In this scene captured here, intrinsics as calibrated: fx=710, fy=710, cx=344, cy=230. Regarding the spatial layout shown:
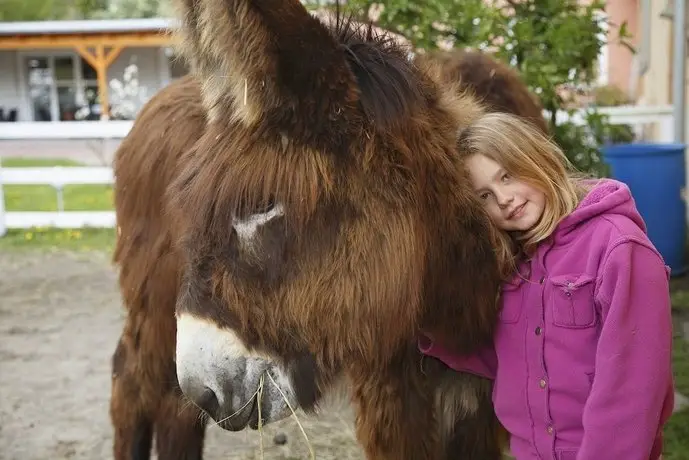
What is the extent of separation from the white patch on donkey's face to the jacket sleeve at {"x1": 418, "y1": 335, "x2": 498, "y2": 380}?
0.70m

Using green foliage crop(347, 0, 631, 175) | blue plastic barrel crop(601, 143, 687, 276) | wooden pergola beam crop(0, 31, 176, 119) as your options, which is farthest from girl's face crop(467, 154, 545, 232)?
wooden pergola beam crop(0, 31, 176, 119)

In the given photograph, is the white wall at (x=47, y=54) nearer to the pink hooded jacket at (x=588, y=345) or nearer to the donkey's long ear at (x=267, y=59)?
the donkey's long ear at (x=267, y=59)

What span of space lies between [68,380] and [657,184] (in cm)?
515

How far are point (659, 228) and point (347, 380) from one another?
192 inches

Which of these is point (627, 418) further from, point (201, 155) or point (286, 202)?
point (201, 155)

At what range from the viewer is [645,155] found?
6.30m

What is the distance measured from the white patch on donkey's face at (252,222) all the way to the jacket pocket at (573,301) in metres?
0.75

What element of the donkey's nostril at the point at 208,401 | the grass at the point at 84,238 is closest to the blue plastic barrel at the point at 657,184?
the grass at the point at 84,238

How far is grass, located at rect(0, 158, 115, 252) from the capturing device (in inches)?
362

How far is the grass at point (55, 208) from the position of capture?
30.2ft

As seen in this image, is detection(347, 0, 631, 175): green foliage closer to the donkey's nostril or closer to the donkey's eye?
the donkey's eye

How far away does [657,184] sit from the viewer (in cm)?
635

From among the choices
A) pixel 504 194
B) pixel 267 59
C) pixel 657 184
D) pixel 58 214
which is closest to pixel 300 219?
pixel 267 59

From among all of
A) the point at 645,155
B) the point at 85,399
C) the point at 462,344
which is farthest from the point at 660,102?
the point at 462,344
